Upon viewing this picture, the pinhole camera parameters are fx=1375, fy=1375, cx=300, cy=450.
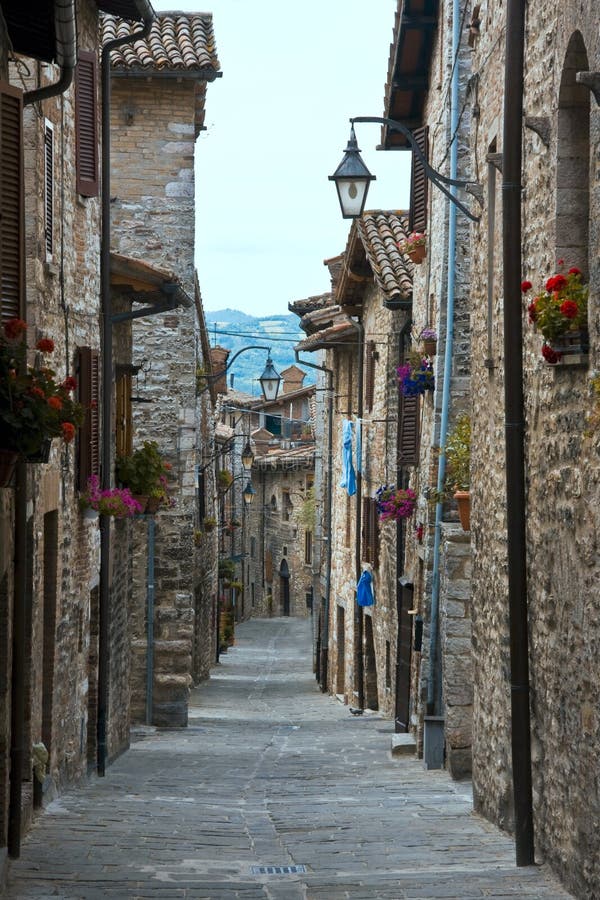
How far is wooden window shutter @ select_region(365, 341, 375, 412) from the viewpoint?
22641 mm

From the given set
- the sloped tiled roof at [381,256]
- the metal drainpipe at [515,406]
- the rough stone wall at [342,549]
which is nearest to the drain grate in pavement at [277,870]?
the metal drainpipe at [515,406]

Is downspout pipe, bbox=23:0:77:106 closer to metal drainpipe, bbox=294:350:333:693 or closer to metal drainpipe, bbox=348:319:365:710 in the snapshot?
metal drainpipe, bbox=348:319:365:710

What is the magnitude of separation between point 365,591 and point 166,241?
20.3ft

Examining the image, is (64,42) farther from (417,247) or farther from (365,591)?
(365,591)

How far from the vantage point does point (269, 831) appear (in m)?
9.57

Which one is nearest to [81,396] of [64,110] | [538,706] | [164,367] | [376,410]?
[64,110]

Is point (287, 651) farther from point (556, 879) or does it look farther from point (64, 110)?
point (556, 879)

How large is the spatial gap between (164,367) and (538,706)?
13.1 meters

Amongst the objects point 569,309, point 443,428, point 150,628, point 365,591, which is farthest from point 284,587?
point 569,309

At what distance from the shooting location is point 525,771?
8.21 meters

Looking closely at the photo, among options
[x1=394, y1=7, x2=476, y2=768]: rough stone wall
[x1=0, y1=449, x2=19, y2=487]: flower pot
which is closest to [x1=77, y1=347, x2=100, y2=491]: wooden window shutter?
[x1=394, y1=7, x2=476, y2=768]: rough stone wall

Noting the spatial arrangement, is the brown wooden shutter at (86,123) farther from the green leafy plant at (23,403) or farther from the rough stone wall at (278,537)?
the rough stone wall at (278,537)

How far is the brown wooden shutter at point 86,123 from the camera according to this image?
12.7 metres

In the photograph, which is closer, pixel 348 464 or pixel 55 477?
pixel 55 477
